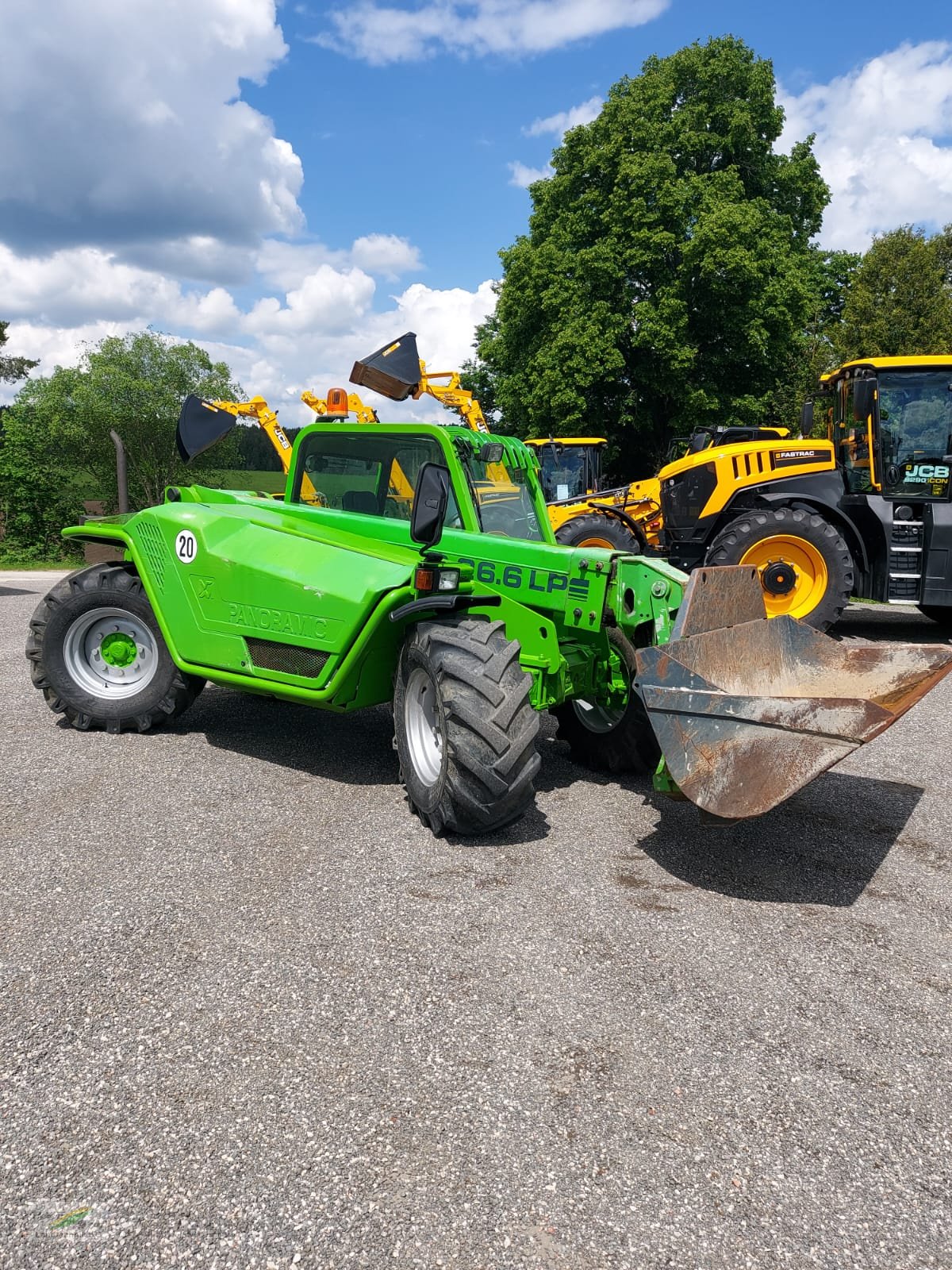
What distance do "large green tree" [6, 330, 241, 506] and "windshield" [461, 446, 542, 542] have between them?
25161 millimetres

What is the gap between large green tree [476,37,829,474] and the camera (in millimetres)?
22406

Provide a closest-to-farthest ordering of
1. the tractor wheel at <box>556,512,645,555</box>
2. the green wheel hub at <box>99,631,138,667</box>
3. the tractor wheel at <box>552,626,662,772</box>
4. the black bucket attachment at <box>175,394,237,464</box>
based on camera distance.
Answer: the tractor wheel at <box>552,626,662,772</box> → the green wheel hub at <box>99,631,138,667</box> → the black bucket attachment at <box>175,394,237,464</box> → the tractor wheel at <box>556,512,645,555</box>

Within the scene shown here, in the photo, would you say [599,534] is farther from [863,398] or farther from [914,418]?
[914,418]

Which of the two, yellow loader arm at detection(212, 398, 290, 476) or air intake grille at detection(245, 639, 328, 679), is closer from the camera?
air intake grille at detection(245, 639, 328, 679)

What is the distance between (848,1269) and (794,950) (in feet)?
4.53

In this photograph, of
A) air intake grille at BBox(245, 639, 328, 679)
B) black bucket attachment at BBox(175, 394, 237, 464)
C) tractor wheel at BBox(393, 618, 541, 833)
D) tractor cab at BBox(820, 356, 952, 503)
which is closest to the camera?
tractor wheel at BBox(393, 618, 541, 833)

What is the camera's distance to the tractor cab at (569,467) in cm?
1566

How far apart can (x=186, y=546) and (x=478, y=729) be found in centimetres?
239

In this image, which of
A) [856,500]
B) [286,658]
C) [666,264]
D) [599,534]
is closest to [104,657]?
[286,658]

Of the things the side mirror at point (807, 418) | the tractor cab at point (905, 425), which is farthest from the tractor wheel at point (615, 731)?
the side mirror at point (807, 418)

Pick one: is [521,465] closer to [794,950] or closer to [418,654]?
[418,654]

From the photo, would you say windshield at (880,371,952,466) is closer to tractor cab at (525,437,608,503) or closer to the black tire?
the black tire

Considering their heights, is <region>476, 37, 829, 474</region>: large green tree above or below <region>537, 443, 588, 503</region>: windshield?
above

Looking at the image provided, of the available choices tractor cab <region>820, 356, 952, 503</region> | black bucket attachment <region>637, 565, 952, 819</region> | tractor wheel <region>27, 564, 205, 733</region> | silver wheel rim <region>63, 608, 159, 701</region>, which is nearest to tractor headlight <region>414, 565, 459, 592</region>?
black bucket attachment <region>637, 565, 952, 819</region>
